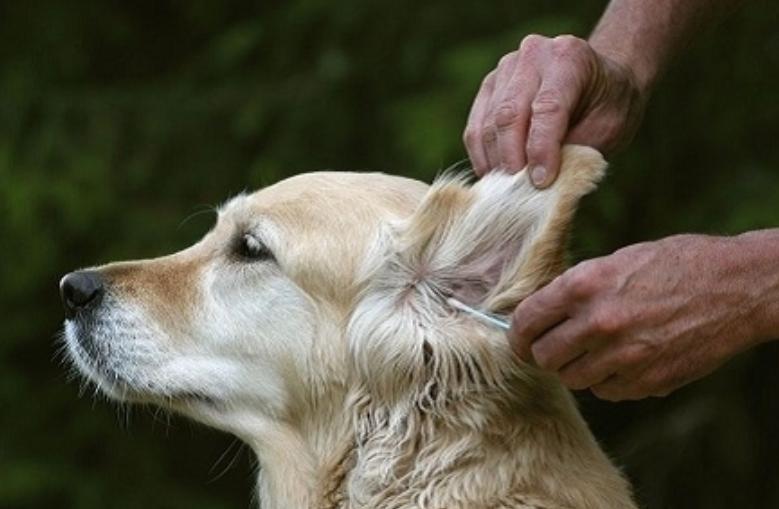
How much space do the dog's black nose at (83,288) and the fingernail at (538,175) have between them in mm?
1385

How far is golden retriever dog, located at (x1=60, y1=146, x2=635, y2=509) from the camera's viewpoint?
166 inches

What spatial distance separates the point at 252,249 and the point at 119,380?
0.51 meters

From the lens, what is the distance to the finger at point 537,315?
3.77 meters

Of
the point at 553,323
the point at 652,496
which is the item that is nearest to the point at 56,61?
the point at 652,496

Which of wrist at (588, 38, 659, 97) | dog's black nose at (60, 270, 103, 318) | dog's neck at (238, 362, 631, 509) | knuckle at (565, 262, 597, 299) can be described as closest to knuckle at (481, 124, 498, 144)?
wrist at (588, 38, 659, 97)

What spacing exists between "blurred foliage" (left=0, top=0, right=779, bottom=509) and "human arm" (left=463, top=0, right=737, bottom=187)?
5.66 ft

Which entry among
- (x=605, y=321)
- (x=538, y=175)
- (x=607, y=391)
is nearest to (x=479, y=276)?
(x=538, y=175)

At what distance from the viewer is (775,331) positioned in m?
3.93

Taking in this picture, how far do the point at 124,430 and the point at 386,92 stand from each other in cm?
223

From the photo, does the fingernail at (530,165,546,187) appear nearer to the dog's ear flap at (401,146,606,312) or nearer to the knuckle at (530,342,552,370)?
the dog's ear flap at (401,146,606,312)

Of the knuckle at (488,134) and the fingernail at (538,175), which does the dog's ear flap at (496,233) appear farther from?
the knuckle at (488,134)

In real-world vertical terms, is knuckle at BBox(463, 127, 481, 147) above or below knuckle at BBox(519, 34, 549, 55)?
below

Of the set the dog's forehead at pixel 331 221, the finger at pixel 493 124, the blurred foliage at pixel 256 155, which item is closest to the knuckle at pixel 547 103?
the finger at pixel 493 124

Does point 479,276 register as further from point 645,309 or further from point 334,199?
Answer: point 645,309
